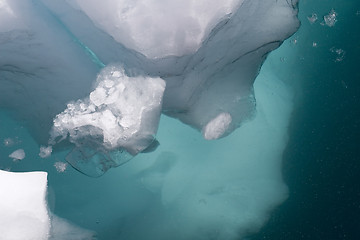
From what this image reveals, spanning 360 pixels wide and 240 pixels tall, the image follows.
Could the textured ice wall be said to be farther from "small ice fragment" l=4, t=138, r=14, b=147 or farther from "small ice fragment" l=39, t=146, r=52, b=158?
"small ice fragment" l=4, t=138, r=14, b=147

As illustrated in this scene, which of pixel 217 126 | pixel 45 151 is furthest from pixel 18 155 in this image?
pixel 217 126

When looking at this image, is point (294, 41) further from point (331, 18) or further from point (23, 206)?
point (23, 206)

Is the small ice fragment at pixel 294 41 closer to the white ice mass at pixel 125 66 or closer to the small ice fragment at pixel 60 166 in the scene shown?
the white ice mass at pixel 125 66

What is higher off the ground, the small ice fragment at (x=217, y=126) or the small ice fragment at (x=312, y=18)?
the small ice fragment at (x=312, y=18)

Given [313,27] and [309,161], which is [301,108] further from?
[313,27]

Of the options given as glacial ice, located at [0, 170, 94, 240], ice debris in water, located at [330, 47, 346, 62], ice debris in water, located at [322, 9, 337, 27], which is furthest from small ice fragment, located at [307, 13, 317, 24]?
glacial ice, located at [0, 170, 94, 240]

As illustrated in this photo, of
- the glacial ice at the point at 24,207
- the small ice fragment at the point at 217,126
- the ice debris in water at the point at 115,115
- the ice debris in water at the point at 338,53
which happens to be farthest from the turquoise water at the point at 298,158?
the ice debris in water at the point at 115,115
